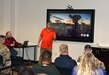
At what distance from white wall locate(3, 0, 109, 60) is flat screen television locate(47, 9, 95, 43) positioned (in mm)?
138

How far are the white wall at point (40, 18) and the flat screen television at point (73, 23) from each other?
0.45ft

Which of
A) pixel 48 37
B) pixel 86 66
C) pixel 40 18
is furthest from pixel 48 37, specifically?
pixel 86 66

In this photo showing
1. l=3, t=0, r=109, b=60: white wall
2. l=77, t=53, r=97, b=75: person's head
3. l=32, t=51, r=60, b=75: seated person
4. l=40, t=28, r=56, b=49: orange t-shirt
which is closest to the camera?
l=77, t=53, r=97, b=75: person's head

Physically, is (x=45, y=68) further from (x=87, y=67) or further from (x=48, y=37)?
(x=48, y=37)

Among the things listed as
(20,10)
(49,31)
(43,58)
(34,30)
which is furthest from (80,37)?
(43,58)

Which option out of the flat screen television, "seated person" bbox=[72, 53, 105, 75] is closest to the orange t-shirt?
the flat screen television

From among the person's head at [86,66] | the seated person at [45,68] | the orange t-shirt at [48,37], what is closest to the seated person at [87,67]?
the person's head at [86,66]

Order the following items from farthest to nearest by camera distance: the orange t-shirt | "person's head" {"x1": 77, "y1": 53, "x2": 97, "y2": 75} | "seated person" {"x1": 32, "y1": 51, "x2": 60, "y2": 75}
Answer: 1. the orange t-shirt
2. "seated person" {"x1": 32, "y1": 51, "x2": 60, "y2": 75}
3. "person's head" {"x1": 77, "y1": 53, "x2": 97, "y2": 75}

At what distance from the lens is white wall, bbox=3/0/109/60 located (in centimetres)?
815

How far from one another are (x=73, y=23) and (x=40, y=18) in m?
1.38

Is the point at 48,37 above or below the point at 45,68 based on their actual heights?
above

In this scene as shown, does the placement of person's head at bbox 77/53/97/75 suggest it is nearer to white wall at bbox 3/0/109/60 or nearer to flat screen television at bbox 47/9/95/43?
white wall at bbox 3/0/109/60

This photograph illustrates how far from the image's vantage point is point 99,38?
26.9 ft

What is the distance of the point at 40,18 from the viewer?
31.2ft
